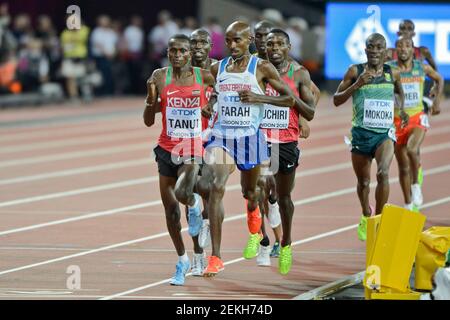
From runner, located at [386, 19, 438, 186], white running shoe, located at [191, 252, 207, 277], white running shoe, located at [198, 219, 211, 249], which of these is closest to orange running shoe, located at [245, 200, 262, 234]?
white running shoe, located at [198, 219, 211, 249]

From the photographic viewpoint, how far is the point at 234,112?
11812 millimetres

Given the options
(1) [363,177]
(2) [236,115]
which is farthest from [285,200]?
(1) [363,177]

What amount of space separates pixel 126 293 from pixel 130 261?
1.83 m

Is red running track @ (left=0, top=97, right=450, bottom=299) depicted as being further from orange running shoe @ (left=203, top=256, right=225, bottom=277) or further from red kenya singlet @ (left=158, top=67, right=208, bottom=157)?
red kenya singlet @ (left=158, top=67, right=208, bottom=157)

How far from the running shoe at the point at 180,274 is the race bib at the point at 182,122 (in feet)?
3.65

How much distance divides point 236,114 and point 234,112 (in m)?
0.03

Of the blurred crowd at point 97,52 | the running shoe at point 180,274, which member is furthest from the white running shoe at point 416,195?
the blurred crowd at point 97,52

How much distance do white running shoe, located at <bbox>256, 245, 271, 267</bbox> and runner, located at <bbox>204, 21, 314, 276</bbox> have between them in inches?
33.5

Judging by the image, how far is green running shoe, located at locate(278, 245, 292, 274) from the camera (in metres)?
12.2

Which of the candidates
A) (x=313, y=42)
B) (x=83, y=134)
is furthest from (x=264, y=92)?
(x=313, y=42)

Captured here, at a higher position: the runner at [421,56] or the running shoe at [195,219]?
the runner at [421,56]

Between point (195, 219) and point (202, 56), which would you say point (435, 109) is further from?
point (195, 219)

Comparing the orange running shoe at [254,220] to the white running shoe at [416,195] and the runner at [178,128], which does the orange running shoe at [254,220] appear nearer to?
the runner at [178,128]

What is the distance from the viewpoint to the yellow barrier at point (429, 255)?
10.6 meters
